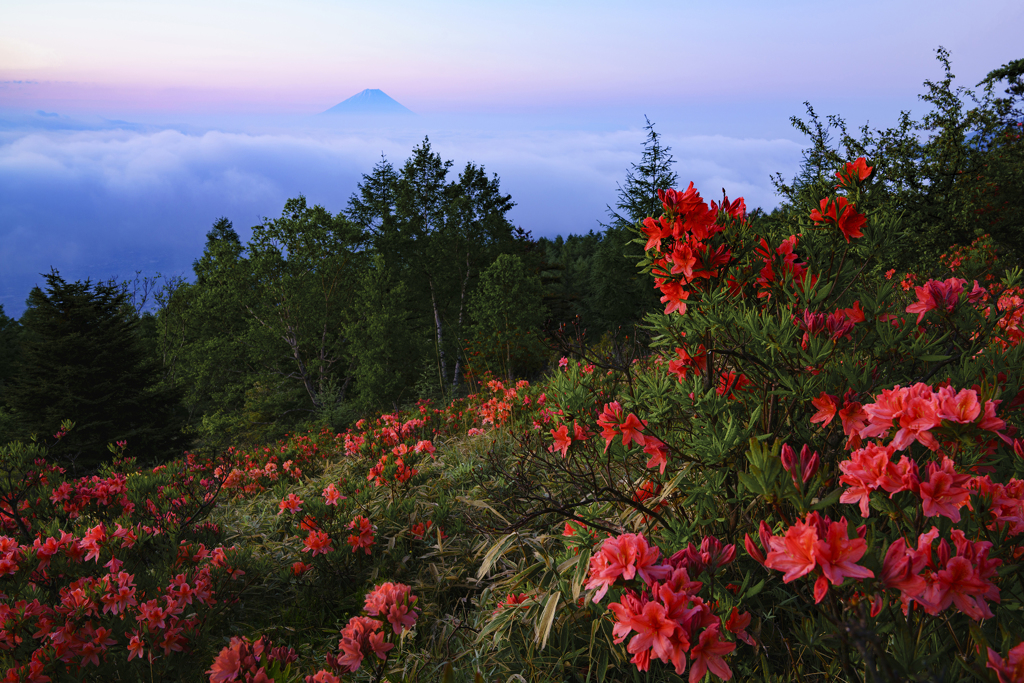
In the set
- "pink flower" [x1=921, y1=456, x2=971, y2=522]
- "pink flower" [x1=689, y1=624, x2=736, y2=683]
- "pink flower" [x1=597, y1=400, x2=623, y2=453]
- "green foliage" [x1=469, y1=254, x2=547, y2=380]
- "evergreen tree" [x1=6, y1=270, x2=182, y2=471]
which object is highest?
"pink flower" [x1=921, y1=456, x2=971, y2=522]

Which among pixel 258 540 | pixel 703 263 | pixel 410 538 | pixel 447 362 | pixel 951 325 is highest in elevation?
pixel 703 263

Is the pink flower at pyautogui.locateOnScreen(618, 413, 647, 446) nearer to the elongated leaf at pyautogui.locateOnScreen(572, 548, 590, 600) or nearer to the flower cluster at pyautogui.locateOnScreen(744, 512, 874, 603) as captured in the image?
the elongated leaf at pyautogui.locateOnScreen(572, 548, 590, 600)

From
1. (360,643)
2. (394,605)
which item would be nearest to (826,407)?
(394,605)

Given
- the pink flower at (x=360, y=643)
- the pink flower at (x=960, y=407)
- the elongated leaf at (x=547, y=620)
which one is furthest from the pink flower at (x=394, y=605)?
the pink flower at (x=960, y=407)

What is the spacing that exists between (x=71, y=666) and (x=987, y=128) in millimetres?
17062

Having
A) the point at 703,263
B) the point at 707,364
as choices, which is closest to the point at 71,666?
the point at 707,364

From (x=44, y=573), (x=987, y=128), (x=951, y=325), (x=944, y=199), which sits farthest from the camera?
(x=987, y=128)

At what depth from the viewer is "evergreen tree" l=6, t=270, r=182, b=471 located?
13.0 m

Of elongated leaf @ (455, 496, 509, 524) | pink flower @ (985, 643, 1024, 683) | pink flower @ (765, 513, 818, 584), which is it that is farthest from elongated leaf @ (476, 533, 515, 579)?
pink flower @ (985, 643, 1024, 683)

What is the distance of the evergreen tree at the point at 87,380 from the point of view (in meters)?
13.0

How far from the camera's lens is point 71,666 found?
212cm

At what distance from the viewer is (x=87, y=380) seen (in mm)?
13531

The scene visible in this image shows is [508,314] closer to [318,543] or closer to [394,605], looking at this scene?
[318,543]

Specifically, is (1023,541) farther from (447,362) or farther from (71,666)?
(447,362)
